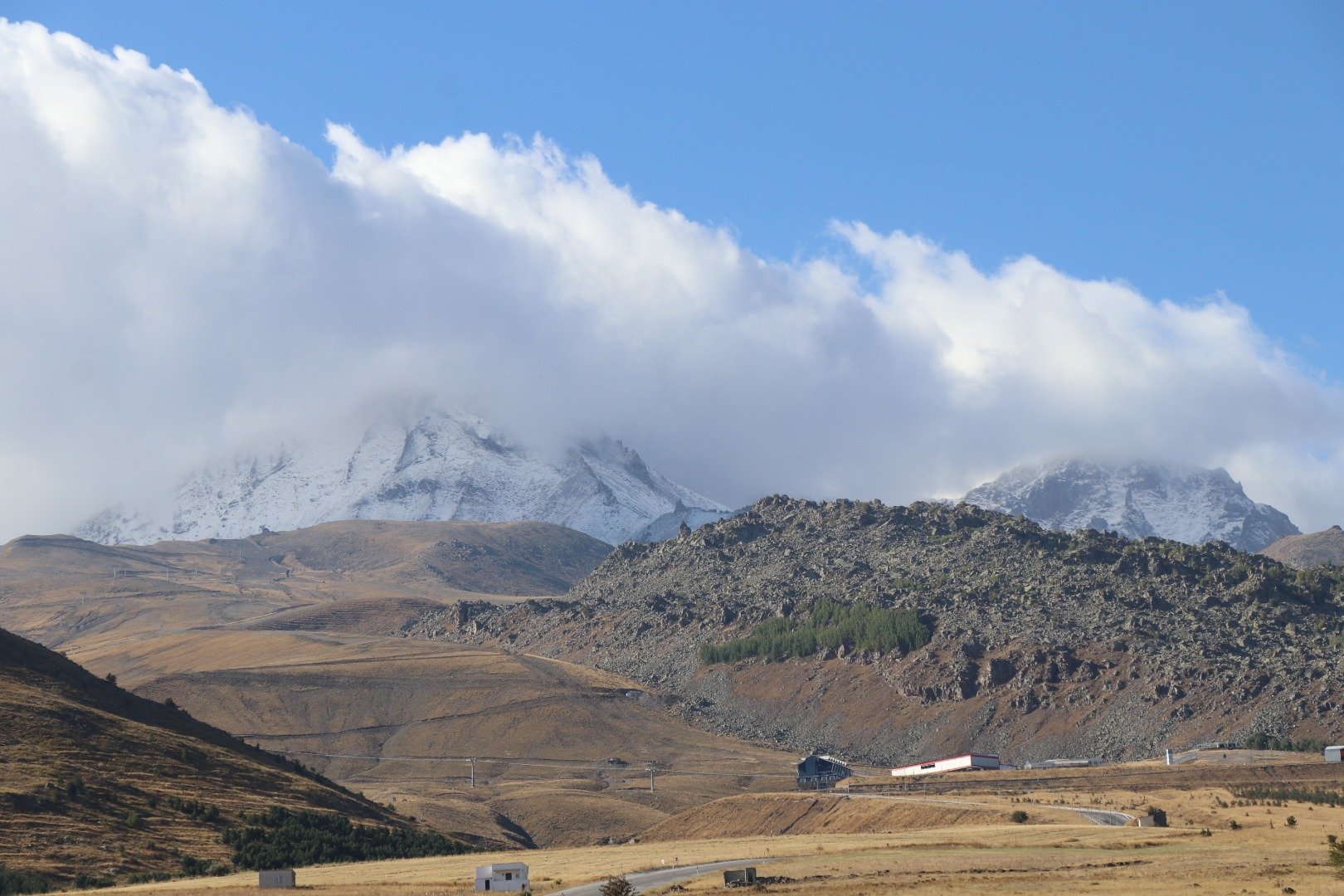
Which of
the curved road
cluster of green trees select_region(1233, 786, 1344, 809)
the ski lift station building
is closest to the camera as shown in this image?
the curved road

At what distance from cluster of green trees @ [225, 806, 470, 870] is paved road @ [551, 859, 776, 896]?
103ft

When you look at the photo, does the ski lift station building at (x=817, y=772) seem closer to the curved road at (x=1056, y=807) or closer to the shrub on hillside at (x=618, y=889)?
the curved road at (x=1056, y=807)

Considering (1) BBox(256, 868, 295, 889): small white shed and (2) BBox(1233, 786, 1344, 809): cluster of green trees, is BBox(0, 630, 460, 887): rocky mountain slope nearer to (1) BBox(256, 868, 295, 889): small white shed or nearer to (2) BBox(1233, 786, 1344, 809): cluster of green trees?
(1) BBox(256, 868, 295, 889): small white shed

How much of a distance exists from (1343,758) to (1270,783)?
1427 cm

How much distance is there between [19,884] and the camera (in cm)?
10000

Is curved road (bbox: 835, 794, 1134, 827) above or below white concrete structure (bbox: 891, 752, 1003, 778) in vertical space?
below

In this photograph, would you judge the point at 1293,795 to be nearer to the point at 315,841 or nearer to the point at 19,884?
the point at 315,841

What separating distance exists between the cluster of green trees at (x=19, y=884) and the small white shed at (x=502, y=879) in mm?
28508

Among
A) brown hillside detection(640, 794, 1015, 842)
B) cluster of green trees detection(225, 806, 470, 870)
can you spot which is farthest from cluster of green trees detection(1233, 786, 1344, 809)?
cluster of green trees detection(225, 806, 470, 870)

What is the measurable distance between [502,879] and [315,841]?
119ft

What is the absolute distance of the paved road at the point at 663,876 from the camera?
8619cm

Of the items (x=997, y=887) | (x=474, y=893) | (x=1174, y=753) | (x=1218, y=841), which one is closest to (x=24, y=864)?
(x=474, y=893)

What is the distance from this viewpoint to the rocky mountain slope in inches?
4304

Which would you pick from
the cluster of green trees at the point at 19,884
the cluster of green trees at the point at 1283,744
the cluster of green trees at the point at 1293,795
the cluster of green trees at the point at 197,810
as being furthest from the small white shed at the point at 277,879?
the cluster of green trees at the point at 1283,744
